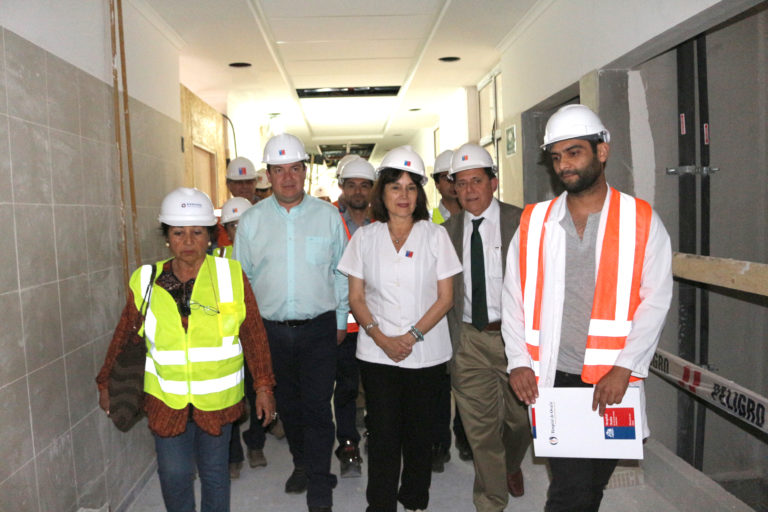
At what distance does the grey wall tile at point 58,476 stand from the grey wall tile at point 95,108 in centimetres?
157

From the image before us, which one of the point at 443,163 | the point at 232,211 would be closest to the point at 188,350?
the point at 232,211

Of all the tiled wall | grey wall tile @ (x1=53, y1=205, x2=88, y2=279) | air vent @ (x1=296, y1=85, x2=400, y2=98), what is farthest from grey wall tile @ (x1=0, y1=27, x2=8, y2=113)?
air vent @ (x1=296, y1=85, x2=400, y2=98)

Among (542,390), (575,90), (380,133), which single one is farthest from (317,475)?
(380,133)

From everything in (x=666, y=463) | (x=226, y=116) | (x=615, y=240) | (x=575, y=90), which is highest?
(x=226, y=116)

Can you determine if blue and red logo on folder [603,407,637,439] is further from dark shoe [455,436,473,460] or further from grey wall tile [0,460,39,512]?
grey wall tile [0,460,39,512]

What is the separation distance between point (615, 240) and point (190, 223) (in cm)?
163

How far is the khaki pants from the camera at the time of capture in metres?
3.09

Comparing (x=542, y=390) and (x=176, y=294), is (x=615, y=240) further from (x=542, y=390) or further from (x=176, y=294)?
(x=176, y=294)

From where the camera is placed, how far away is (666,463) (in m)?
3.41

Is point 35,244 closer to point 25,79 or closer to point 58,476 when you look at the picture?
point 25,79

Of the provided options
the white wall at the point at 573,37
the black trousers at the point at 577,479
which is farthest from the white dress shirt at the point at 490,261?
the white wall at the point at 573,37

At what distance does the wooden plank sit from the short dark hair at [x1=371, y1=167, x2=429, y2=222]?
1.30 m

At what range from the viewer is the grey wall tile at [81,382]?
116 inches

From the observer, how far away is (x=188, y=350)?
2.43 metres
